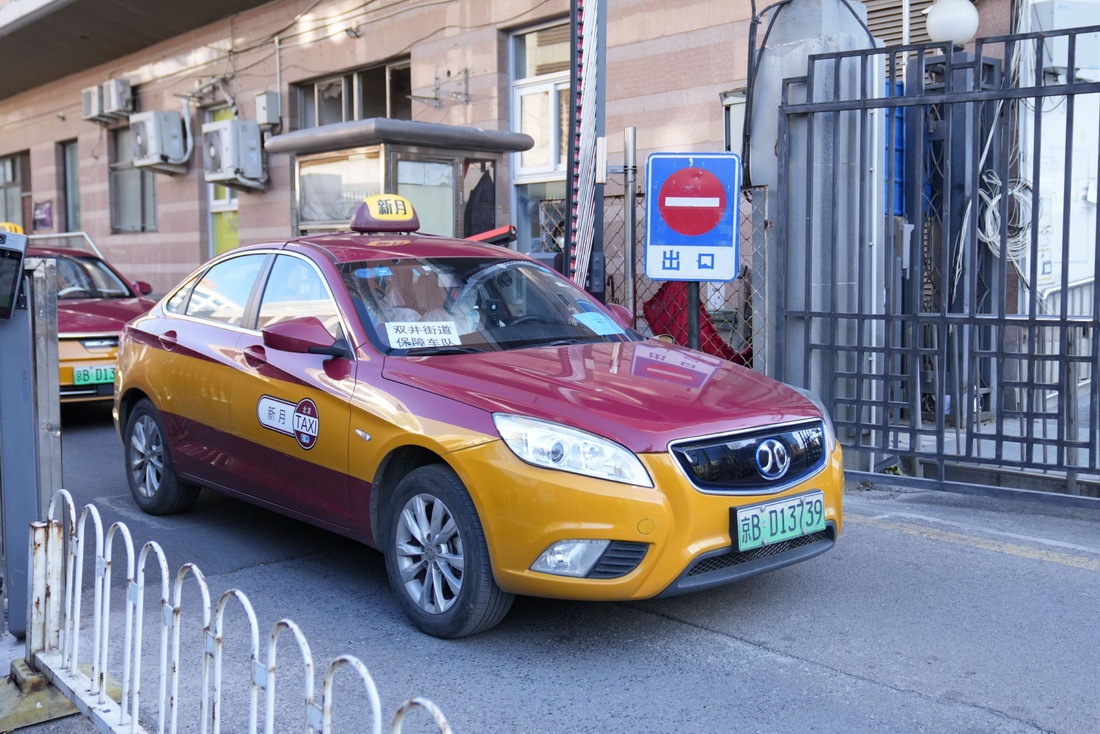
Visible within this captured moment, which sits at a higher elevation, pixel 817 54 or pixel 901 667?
pixel 817 54

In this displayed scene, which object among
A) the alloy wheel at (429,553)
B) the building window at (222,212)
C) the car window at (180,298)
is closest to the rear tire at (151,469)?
the car window at (180,298)

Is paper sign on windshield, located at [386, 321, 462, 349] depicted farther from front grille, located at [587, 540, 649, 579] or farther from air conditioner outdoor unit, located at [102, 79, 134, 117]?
air conditioner outdoor unit, located at [102, 79, 134, 117]

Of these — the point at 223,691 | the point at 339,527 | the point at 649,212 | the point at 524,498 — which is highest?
the point at 649,212

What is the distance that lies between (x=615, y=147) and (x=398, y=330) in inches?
269

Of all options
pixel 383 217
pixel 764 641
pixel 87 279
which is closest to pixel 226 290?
pixel 383 217

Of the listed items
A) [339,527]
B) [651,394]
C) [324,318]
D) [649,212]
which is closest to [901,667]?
[651,394]

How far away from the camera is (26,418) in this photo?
385cm

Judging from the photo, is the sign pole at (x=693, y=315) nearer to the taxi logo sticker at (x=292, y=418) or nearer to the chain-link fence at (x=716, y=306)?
the chain-link fence at (x=716, y=306)

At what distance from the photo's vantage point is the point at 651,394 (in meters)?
4.23

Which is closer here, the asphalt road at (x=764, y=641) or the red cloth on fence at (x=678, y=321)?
the asphalt road at (x=764, y=641)

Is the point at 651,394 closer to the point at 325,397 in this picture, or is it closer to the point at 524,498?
the point at 524,498

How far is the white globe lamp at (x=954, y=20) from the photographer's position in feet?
25.3

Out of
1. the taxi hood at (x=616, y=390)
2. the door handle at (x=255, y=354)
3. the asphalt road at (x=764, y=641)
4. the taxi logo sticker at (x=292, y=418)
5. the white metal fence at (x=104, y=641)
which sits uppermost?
the door handle at (x=255, y=354)

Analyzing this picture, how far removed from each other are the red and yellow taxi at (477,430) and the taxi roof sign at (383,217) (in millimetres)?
355
